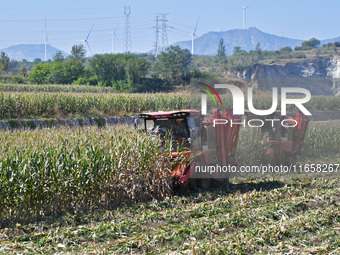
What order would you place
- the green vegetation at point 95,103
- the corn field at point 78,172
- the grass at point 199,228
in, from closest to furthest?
the grass at point 199,228
the corn field at point 78,172
the green vegetation at point 95,103

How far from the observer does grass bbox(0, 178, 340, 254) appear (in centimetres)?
605

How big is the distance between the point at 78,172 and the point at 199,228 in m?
3.33

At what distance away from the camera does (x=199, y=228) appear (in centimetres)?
691

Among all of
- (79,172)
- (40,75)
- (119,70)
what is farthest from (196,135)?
(40,75)

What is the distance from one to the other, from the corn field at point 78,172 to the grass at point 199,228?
1.99 ft

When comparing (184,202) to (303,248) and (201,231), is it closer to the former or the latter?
(201,231)

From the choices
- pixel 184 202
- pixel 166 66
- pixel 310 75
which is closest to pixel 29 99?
pixel 184 202

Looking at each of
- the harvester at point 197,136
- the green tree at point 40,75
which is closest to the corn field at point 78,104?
the harvester at point 197,136

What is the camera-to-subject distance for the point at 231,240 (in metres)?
6.18

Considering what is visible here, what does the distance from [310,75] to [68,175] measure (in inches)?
2629

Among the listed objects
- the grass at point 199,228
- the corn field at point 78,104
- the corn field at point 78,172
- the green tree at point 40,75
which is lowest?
the grass at point 199,228

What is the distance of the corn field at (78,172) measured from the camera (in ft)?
27.4

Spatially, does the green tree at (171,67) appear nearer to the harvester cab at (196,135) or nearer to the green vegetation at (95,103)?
the green vegetation at (95,103)

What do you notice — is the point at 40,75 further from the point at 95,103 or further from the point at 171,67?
the point at 95,103
